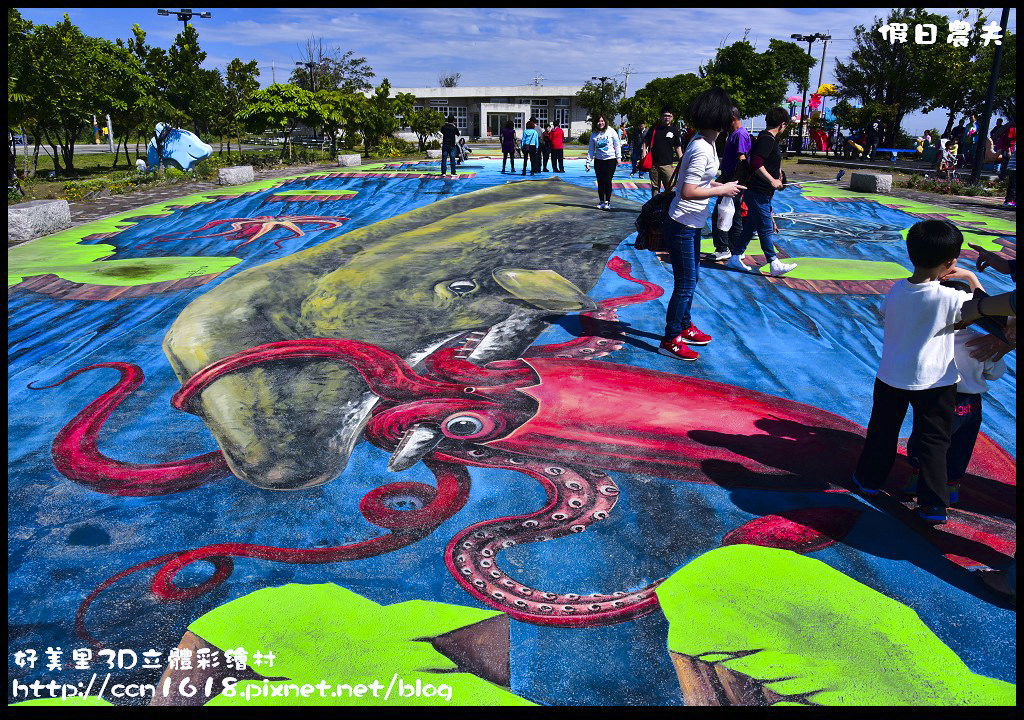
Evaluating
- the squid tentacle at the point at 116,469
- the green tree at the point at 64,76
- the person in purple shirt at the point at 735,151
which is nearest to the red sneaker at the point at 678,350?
the person in purple shirt at the point at 735,151

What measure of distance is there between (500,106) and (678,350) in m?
49.1

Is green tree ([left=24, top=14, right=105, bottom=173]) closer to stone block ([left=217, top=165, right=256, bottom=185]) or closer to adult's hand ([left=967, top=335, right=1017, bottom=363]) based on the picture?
stone block ([left=217, top=165, right=256, bottom=185])

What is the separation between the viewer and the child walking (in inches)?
101

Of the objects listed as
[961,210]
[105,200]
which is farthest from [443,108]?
[961,210]

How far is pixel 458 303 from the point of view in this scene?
224 inches

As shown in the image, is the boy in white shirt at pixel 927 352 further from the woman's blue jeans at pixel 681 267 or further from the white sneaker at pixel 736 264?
the white sneaker at pixel 736 264

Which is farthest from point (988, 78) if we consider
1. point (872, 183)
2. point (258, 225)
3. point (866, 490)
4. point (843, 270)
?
point (866, 490)

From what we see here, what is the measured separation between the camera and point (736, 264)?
281 inches

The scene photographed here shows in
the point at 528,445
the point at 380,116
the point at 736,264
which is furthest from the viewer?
the point at 380,116

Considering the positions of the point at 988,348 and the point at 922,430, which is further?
the point at 922,430

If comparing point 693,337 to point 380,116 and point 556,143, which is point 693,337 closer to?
point 556,143

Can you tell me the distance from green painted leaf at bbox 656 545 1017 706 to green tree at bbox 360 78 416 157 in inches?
949

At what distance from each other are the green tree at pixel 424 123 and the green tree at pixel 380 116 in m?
1.46
